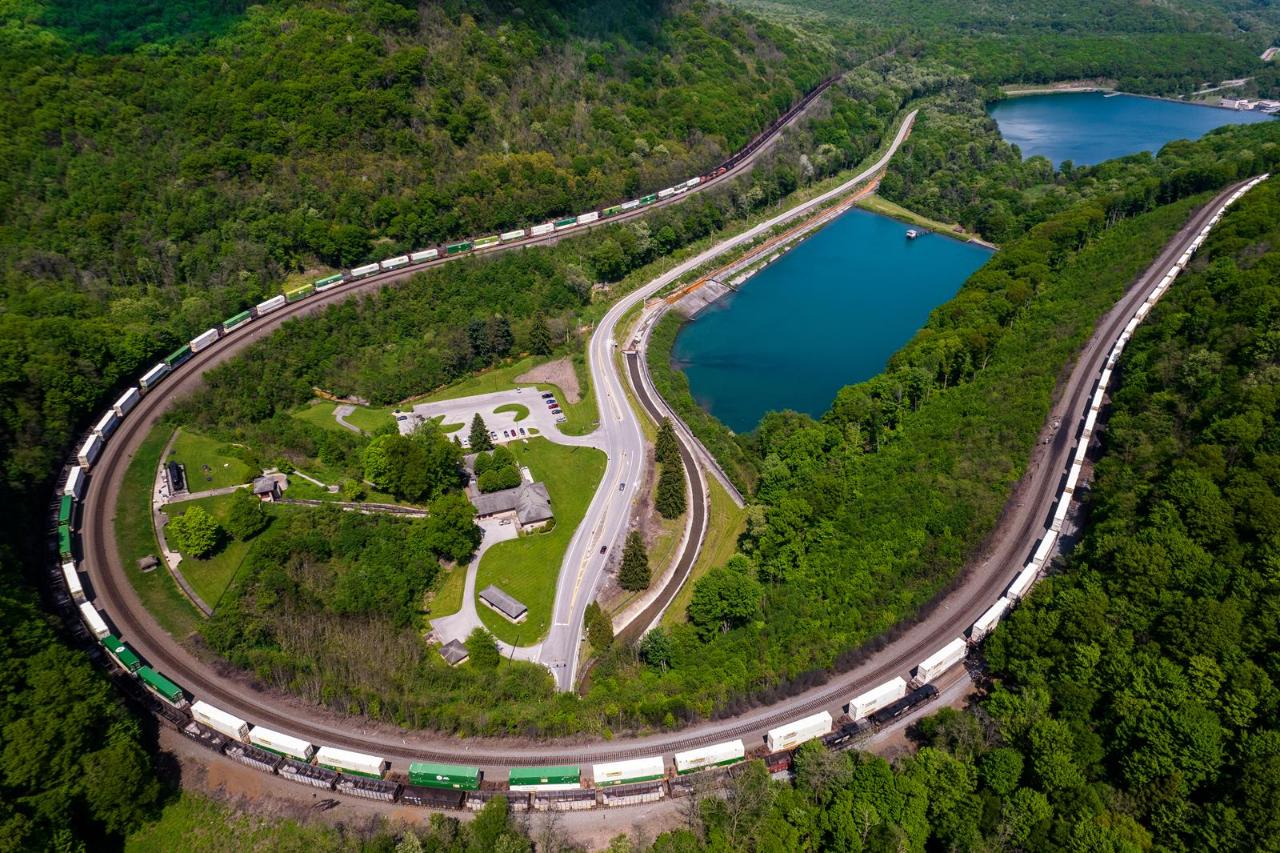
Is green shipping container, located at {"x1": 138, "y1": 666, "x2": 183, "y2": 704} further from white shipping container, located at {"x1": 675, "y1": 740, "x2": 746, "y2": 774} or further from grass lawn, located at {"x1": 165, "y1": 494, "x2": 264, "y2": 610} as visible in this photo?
white shipping container, located at {"x1": 675, "y1": 740, "x2": 746, "y2": 774}

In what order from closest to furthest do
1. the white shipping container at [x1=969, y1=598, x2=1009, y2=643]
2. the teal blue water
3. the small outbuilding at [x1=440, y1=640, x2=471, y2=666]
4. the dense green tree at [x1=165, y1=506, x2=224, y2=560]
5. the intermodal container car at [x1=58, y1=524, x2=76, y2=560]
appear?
the white shipping container at [x1=969, y1=598, x2=1009, y2=643] < the small outbuilding at [x1=440, y1=640, x2=471, y2=666] < the intermodal container car at [x1=58, y1=524, x2=76, y2=560] < the dense green tree at [x1=165, y1=506, x2=224, y2=560] < the teal blue water

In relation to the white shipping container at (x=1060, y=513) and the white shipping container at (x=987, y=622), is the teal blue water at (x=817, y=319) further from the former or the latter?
the white shipping container at (x=987, y=622)

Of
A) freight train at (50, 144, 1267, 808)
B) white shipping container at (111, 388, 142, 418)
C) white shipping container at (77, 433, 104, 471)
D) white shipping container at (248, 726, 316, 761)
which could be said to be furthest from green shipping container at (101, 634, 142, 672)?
white shipping container at (111, 388, 142, 418)

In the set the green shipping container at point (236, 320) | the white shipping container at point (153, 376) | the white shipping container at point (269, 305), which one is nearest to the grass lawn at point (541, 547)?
the white shipping container at point (269, 305)

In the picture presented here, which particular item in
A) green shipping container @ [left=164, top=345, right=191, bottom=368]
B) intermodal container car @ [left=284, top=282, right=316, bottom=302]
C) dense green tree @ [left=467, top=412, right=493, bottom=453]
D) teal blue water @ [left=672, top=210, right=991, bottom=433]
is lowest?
teal blue water @ [left=672, top=210, right=991, bottom=433]

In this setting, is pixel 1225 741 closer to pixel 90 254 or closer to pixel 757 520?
pixel 757 520

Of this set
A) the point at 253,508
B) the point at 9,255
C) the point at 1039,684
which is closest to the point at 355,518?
the point at 253,508
